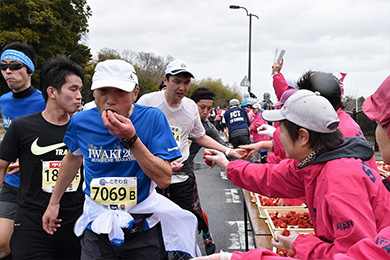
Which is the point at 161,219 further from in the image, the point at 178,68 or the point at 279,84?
the point at 279,84

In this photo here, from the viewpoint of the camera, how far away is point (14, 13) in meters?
26.4

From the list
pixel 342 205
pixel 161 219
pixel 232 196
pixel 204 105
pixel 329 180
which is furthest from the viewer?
pixel 232 196

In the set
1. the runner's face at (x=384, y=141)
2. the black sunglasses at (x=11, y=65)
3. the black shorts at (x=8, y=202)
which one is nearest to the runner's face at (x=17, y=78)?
the black sunglasses at (x=11, y=65)

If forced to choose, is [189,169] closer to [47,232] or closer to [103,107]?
[47,232]

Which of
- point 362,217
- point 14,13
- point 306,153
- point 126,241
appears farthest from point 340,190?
point 14,13

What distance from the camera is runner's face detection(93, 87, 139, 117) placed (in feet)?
6.63

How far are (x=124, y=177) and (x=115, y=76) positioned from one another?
63 centimetres

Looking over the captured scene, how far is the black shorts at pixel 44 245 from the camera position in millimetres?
2617

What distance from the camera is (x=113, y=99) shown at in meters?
2.03

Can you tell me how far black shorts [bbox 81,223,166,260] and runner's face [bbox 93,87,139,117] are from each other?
777mm

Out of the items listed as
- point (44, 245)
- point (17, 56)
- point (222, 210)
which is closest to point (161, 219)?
point (44, 245)

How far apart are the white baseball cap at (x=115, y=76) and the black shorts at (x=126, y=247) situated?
0.91 metres

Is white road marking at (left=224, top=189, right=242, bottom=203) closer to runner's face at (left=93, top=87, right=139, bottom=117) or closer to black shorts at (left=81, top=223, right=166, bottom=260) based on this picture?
black shorts at (left=81, top=223, right=166, bottom=260)

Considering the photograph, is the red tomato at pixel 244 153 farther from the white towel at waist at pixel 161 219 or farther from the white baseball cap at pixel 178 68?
the white towel at waist at pixel 161 219
